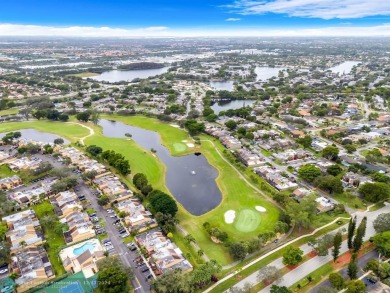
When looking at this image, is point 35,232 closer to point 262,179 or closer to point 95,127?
point 262,179

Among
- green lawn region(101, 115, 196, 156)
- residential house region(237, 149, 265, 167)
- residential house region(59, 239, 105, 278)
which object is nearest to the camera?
residential house region(59, 239, 105, 278)

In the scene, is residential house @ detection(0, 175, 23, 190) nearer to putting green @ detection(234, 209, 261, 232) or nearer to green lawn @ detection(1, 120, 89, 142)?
green lawn @ detection(1, 120, 89, 142)

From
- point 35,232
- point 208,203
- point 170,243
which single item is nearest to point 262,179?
point 208,203

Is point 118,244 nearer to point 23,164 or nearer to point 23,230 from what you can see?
point 23,230

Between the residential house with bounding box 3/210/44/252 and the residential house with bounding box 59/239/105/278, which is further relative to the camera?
the residential house with bounding box 3/210/44/252

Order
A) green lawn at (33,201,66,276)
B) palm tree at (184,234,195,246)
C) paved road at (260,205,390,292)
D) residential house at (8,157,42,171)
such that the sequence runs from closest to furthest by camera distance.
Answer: paved road at (260,205,390,292) → green lawn at (33,201,66,276) → palm tree at (184,234,195,246) → residential house at (8,157,42,171)

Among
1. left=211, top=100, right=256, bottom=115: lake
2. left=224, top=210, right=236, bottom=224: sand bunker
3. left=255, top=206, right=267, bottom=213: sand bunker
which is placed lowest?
left=224, top=210, right=236, bottom=224: sand bunker

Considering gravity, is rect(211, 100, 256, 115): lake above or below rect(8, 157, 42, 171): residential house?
below

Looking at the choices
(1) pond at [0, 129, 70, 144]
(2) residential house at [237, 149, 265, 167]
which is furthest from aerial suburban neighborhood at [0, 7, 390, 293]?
(1) pond at [0, 129, 70, 144]
